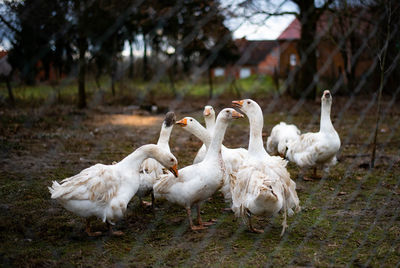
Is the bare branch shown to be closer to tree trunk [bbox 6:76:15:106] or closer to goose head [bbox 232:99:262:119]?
goose head [bbox 232:99:262:119]

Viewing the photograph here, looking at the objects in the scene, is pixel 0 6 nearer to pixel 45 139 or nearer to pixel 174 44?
pixel 45 139

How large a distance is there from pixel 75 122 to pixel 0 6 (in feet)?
18.6

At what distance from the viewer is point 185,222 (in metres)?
3.41

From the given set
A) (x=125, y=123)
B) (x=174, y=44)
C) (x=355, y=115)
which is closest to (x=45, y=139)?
(x=125, y=123)

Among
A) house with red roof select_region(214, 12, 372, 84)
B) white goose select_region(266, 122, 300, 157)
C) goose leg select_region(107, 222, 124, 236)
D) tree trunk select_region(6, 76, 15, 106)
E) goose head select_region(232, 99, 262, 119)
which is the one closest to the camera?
goose leg select_region(107, 222, 124, 236)

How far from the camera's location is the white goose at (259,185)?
9.45 feet

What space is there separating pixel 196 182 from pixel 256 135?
68 centimetres

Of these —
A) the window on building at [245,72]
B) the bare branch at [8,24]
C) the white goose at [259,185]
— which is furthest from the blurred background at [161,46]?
the window on building at [245,72]

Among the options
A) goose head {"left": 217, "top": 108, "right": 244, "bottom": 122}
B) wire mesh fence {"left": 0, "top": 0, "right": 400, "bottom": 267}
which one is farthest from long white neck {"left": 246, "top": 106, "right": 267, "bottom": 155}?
wire mesh fence {"left": 0, "top": 0, "right": 400, "bottom": 267}

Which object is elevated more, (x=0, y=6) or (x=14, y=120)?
(x=0, y=6)

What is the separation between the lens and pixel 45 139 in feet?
21.2

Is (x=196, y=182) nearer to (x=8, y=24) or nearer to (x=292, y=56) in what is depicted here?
(x=8, y=24)

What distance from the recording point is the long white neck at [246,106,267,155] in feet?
11.1

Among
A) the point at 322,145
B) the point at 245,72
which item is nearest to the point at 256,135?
the point at 322,145
